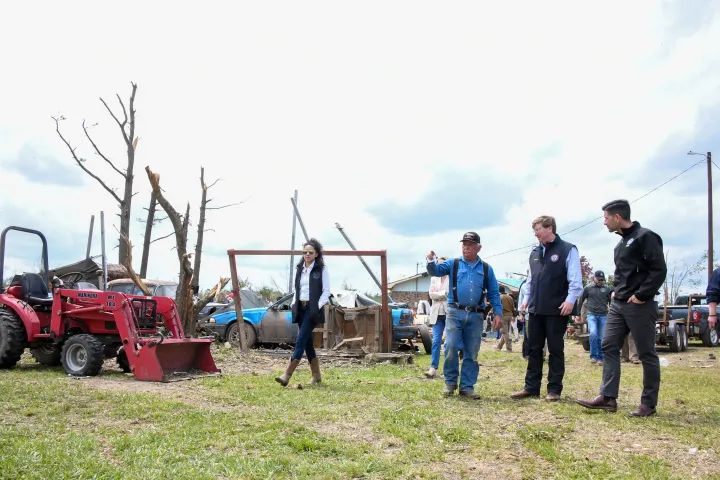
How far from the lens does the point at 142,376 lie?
801cm

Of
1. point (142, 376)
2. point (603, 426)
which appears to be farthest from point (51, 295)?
point (603, 426)

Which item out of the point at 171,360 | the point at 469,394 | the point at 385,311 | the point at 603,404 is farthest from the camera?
the point at 385,311

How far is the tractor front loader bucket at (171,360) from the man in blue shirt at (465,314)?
354 cm

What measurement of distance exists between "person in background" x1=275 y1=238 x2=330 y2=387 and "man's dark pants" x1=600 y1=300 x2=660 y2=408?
3.29m

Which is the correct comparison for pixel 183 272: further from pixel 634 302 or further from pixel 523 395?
pixel 634 302

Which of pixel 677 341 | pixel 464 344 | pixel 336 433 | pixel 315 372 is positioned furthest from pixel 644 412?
pixel 677 341

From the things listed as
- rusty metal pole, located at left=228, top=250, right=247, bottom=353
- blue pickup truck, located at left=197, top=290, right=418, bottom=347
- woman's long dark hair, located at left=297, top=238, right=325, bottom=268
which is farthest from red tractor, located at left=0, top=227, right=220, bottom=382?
blue pickup truck, located at left=197, top=290, right=418, bottom=347

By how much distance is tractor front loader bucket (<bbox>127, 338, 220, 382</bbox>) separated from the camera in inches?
313

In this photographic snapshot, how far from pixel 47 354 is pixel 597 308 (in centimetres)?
904

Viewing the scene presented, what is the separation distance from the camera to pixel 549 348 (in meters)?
6.39

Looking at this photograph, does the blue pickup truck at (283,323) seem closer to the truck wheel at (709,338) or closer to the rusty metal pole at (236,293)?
the rusty metal pole at (236,293)

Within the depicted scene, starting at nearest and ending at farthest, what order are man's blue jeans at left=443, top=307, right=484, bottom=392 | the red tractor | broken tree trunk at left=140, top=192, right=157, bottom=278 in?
man's blue jeans at left=443, top=307, right=484, bottom=392
the red tractor
broken tree trunk at left=140, top=192, right=157, bottom=278

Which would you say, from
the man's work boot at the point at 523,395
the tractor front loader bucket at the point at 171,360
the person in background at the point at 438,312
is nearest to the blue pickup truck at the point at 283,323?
the person in background at the point at 438,312

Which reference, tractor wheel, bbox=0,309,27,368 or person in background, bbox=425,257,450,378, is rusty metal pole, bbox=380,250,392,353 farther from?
tractor wheel, bbox=0,309,27,368
